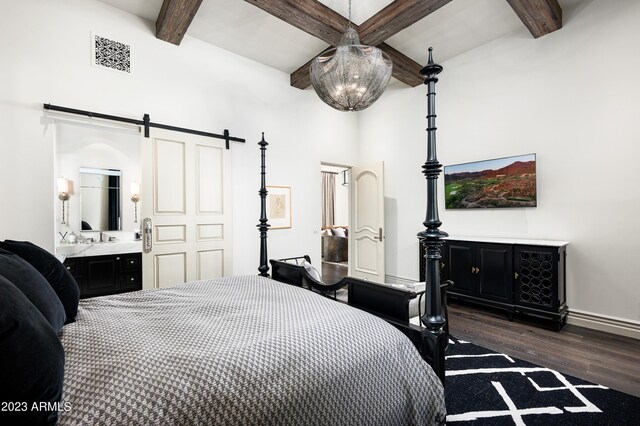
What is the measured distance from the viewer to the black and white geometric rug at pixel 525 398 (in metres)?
1.80

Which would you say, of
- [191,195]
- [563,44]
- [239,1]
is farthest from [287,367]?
[563,44]

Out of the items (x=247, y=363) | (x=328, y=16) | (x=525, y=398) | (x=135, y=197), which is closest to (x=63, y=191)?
(x=135, y=197)

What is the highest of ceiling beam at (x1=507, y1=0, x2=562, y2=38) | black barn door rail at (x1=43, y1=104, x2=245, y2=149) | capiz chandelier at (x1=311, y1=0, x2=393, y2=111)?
ceiling beam at (x1=507, y1=0, x2=562, y2=38)

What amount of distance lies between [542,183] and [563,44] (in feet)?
5.15

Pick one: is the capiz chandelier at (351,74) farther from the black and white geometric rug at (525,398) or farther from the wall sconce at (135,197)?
the wall sconce at (135,197)

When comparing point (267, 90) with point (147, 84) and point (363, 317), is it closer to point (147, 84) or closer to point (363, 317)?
point (147, 84)

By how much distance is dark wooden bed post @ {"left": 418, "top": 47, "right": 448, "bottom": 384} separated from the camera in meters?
1.54

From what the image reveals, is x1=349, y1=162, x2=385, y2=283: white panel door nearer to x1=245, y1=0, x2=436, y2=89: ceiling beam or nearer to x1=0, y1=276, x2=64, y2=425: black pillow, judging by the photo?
x1=245, y1=0, x2=436, y2=89: ceiling beam

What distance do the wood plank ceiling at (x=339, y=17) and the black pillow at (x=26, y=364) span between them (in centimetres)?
298

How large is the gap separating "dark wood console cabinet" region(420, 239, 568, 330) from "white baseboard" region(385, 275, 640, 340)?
119 millimetres

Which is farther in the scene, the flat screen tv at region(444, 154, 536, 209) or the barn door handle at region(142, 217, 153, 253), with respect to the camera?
the flat screen tv at region(444, 154, 536, 209)

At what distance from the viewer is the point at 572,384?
7.02 ft

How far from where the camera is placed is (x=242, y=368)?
3.43 feet

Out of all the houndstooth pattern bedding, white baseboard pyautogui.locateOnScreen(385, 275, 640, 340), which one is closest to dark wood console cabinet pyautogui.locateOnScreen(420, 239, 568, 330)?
white baseboard pyautogui.locateOnScreen(385, 275, 640, 340)
